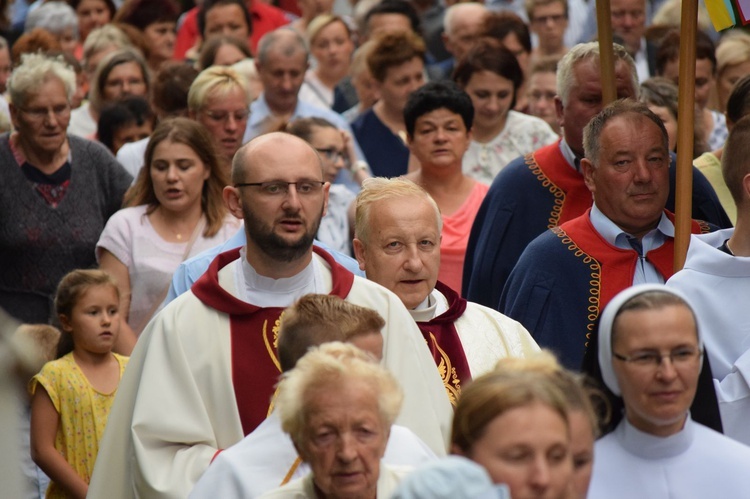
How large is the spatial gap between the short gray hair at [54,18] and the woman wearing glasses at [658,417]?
32.9 ft

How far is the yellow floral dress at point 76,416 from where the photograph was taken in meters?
7.47

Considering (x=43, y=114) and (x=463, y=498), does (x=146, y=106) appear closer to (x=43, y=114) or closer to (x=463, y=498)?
(x=43, y=114)

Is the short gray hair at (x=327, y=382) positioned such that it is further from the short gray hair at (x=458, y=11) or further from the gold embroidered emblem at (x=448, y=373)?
the short gray hair at (x=458, y=11)

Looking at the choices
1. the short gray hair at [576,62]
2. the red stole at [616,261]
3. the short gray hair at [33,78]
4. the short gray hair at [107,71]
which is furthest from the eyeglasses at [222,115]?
the red stole at [616,261]

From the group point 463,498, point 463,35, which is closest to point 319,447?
point 463,498

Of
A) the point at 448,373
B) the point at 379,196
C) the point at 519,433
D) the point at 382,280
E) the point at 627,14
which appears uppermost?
the point at 627,14

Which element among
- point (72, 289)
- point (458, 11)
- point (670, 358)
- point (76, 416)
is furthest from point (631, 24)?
point (670, 358)

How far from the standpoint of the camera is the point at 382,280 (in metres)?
6.55

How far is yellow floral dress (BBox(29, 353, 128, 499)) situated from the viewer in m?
7.47

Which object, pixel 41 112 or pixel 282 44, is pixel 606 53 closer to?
pixel 41 112

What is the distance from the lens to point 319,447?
14.6 ft

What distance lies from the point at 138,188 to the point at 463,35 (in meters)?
4.84

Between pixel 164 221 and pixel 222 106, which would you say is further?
pixel 222 106

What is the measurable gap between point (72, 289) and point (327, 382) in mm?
3471
